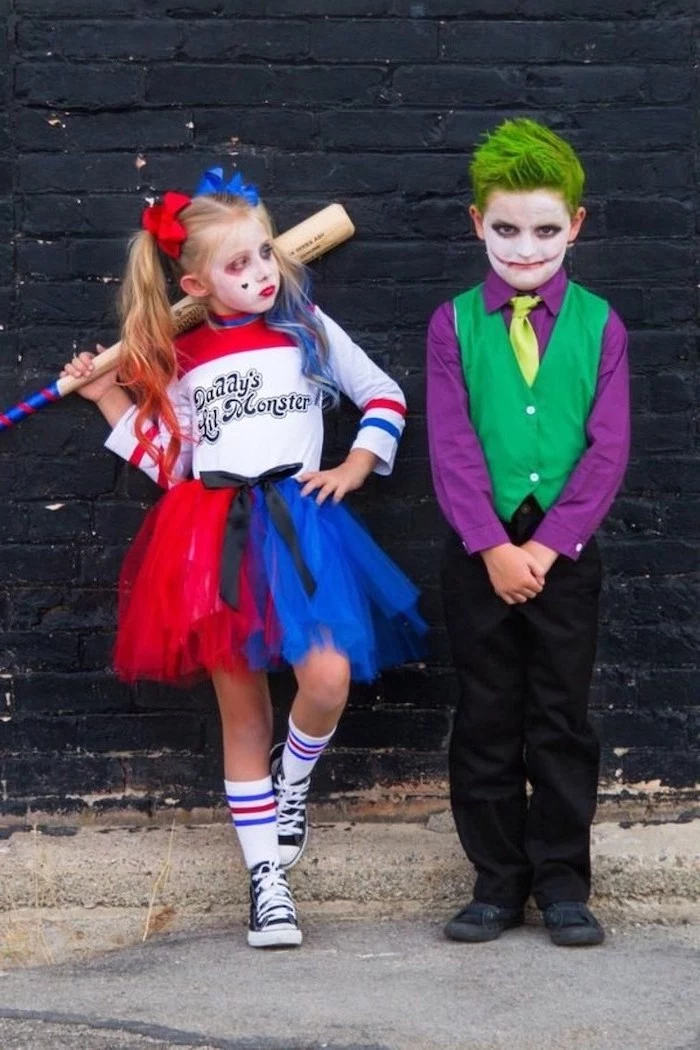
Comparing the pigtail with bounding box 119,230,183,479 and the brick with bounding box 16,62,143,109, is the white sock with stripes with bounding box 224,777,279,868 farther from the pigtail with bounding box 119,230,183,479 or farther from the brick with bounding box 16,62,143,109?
the brick with bounding box 16,62,143,109

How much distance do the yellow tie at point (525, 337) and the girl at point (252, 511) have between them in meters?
0.47

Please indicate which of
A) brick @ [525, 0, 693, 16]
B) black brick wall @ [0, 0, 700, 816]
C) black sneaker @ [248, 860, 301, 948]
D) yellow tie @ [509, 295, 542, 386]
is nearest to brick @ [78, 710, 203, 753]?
black brick wall @ [0, 0, 700, 816]

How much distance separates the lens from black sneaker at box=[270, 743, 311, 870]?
4.30 metres

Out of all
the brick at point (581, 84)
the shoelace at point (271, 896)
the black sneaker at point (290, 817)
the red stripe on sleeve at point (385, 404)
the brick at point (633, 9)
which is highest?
the brick at point (633, 9)

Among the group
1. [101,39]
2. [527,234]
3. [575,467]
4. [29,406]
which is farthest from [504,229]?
[29,406]

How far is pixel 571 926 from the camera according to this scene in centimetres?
402

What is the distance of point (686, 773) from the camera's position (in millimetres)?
4629

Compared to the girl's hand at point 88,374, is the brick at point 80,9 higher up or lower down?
higher up

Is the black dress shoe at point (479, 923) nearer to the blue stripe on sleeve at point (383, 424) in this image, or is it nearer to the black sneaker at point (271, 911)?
the black sneaker at point (271, 911)

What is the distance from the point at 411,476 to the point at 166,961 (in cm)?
142

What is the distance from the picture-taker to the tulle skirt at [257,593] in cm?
403

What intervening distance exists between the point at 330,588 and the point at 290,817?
0.67 m

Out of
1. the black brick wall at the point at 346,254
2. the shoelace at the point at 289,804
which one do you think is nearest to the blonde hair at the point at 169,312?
the black brick wall at the point at 346,254

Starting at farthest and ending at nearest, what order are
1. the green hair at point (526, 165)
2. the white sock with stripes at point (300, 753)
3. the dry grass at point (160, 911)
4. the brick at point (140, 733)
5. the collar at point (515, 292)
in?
the brick at point (140, 733)
the dry grass at point (160, 911)
the white sock with stripes at point (300, 753)
the collar at point (515, 292)
the green hair at point (526, 165)
